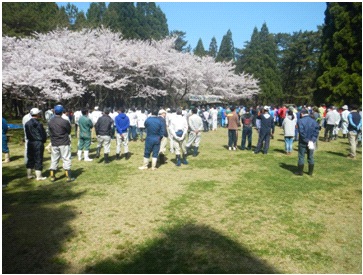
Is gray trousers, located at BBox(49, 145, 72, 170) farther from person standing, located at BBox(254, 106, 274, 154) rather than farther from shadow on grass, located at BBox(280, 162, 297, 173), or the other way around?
person standing, located at BBox(254, 106, 274, 154)

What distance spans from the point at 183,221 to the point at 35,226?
2395mm

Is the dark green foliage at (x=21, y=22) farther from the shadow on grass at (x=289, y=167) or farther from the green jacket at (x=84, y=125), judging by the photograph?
the shadow on grass at (x=289, y=167)

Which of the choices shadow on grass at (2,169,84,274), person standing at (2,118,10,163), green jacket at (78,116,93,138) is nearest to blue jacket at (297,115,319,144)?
shadow on grass at (2,169,84,274)

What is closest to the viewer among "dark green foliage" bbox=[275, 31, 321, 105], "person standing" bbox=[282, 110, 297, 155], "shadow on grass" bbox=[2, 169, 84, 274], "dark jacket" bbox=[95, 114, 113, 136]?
"shadow on grass" bbox=[2, 169, 84, 274]

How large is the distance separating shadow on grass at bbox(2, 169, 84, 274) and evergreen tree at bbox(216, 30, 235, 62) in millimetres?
49404

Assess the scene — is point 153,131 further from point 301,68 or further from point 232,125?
point 301,68

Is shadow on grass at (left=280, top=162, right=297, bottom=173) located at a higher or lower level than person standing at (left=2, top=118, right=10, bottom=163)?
lower

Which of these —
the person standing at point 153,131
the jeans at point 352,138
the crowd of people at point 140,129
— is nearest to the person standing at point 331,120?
the crowd of people at point 140,129

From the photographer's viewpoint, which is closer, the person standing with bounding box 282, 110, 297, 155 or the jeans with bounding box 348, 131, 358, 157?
the jeans with bounding box 348, 131, 358, 157

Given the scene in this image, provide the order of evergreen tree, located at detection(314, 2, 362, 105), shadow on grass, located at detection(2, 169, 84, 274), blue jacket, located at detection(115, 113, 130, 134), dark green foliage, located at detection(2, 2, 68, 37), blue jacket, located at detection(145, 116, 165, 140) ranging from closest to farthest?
1. shadow on grass, located at detection(2, 169, 84, 274)
2. blue jacket, located at detection(145, 116, 165, 140)
3. blue jacket, located at detection(115, 113, 130, 134)
4. evergreen tree, located at detection(314, 2, 362, 105)
5. dark green foliage, located at detection(2, 2, 68, 37)

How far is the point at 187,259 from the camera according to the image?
3.64 meters

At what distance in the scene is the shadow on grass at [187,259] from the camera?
3428 millimetres

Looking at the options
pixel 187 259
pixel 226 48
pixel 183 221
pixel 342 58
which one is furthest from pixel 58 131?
pixel 226 48

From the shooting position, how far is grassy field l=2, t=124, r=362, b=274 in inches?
142
